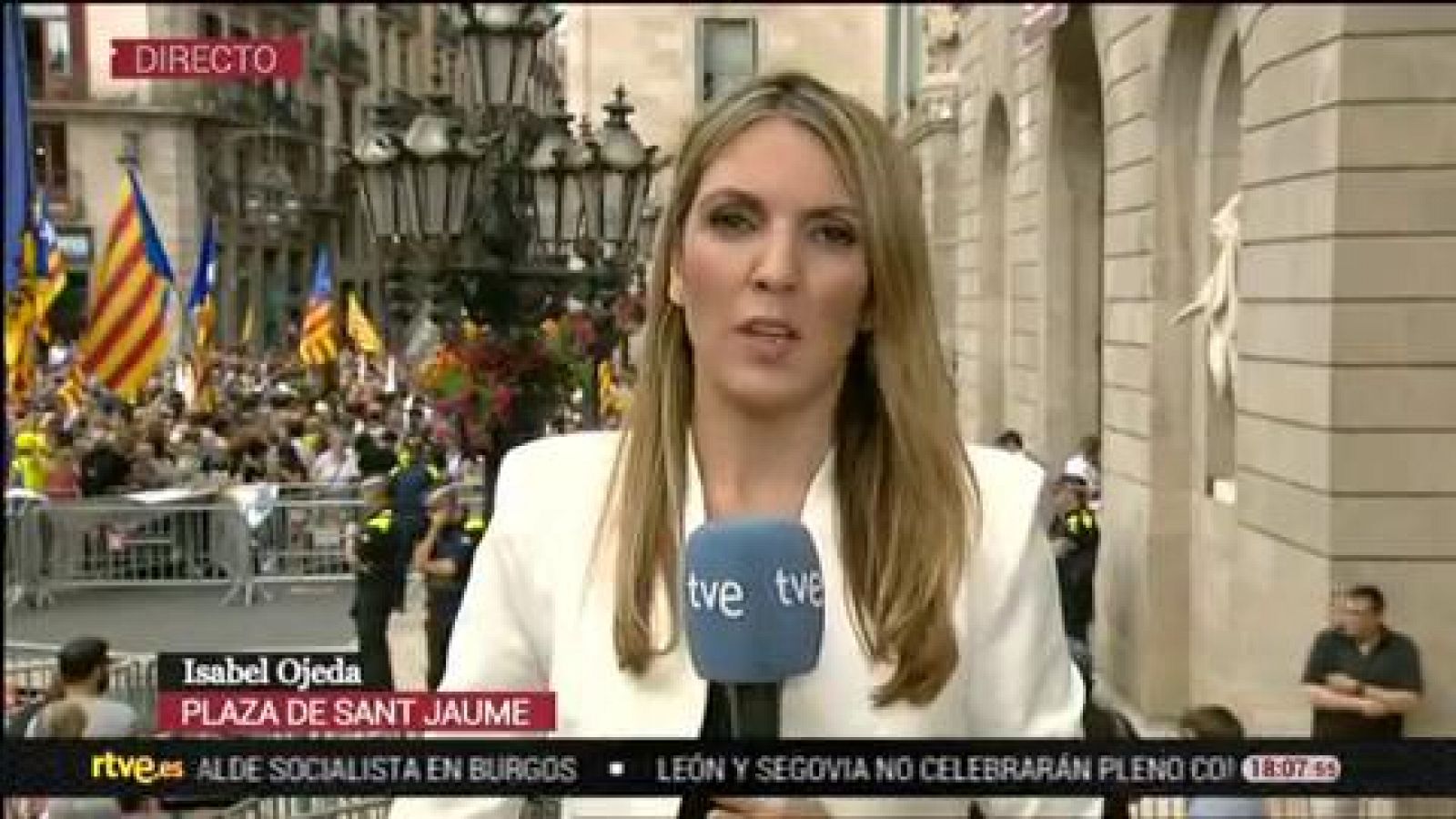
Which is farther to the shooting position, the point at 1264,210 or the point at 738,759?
the point at 1264,210

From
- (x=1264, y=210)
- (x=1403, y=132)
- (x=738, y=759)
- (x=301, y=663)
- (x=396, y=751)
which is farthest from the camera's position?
(x=1264, y=210)

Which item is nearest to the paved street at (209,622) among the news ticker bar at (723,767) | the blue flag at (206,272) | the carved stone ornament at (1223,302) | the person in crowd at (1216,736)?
the news ticker bar at (723,767)

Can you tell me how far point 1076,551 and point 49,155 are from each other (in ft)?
4.84

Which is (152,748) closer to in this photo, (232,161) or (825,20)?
(232,161)

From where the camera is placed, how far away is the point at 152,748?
1851mm

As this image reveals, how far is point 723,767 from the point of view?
1657 millimetres

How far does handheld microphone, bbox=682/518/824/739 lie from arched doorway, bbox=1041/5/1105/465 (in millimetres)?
1259

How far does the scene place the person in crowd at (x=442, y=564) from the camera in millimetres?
1936

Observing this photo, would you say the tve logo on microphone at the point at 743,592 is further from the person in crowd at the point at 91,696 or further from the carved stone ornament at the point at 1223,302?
the carved stone ornament at the point at 1223,302

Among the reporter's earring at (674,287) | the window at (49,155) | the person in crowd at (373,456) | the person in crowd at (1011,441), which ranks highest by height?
the window at (49,155)

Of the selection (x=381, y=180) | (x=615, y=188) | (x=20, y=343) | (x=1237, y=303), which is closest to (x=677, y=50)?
(x=615, y=188)

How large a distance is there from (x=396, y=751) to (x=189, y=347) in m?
0.70

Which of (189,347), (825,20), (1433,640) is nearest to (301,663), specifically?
(189,347)

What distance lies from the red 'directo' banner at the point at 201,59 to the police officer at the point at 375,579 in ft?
1.86
